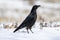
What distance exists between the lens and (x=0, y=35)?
8.38m

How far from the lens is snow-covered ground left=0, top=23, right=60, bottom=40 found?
7.89 meters

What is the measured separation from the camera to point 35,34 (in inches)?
336

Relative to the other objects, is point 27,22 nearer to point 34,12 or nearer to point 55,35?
point 34,12

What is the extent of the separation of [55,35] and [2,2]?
7.78m

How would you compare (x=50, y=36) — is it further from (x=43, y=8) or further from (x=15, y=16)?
(x=43, y=8)

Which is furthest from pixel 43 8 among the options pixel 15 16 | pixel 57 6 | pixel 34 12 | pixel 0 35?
pixel 0 35

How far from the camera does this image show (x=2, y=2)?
15.8m

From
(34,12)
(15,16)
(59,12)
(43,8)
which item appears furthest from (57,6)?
(34,12)

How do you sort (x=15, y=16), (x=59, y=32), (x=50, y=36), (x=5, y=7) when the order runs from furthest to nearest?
(x=5, y=7) → (x=15, y=16) → (x=59, y=32) → (x=50, y=36)

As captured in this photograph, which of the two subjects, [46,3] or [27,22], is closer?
[27,22]

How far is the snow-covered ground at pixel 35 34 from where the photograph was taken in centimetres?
789

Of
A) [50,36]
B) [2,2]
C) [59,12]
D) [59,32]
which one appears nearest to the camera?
[50,36]

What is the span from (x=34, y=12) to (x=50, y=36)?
1219 mm

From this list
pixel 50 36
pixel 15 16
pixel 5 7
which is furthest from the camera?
pixel 5 7
